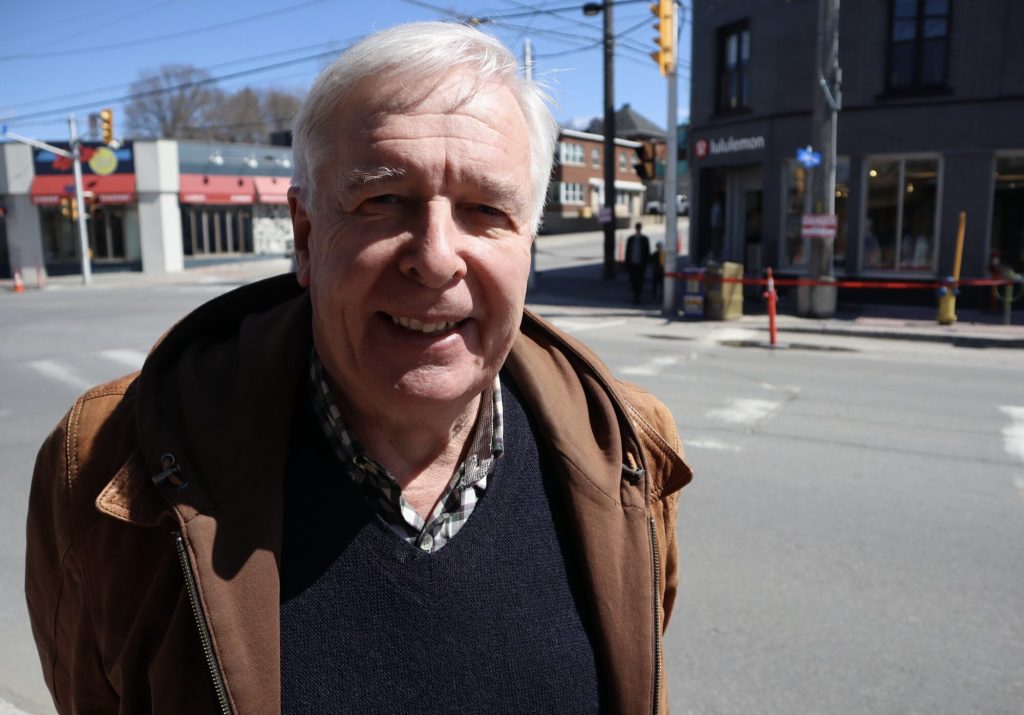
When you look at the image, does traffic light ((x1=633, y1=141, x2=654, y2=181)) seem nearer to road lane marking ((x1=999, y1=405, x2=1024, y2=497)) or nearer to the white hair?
road lane marking ((x1=999, y1=405, x2=1024, y2=497))

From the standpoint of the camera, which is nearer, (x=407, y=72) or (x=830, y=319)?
(x=407, y=72)

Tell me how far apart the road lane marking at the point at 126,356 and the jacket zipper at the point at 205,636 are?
422 inches

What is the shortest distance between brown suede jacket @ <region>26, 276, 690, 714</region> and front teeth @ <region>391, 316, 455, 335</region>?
0.27 m

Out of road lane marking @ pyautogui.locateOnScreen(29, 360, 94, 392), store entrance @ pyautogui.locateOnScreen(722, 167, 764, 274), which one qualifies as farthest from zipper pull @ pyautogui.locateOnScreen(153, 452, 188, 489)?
store entrance @ pyautogui.locateOnScreen(722, 167, 764, 274)

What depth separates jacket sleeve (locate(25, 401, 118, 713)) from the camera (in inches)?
59.6

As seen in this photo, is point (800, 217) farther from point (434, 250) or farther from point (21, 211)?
point (21, 211)

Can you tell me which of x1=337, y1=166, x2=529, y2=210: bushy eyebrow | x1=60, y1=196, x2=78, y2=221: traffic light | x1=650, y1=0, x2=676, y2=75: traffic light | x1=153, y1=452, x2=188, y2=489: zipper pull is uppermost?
x1=650, y1=0, x2=676, y2=75: traffic light

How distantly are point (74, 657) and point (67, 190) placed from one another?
1485 inches

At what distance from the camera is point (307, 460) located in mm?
1594

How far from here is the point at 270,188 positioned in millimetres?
39406

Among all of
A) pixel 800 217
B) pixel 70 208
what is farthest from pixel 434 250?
pixel 70 208

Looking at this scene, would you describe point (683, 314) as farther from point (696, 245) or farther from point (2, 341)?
point (2, 341)

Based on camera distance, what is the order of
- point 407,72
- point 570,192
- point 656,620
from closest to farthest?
point 407,72 → point 656,620 → point 570,192

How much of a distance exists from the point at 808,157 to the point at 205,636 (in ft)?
52.6
